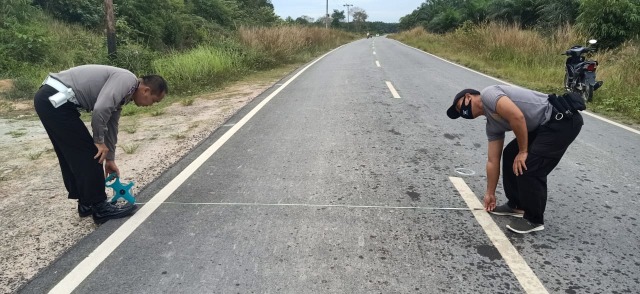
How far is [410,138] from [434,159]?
3.19 ft

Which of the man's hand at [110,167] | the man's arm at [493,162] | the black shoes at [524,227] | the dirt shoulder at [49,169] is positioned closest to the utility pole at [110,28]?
the dirt shoulder at [49,169]

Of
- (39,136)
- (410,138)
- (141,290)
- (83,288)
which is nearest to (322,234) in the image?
(141,290)

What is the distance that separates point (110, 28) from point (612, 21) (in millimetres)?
16239

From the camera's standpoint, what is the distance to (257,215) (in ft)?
11.8

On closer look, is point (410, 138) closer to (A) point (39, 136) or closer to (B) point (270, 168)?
(B) point (270, 168)

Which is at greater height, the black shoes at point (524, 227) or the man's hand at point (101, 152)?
the man's hand at point (101, 152)

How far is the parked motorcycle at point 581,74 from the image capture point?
29.0ft

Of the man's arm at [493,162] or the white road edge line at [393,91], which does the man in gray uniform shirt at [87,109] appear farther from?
the white road edge line at [393,91]

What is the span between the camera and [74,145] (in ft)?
10.9

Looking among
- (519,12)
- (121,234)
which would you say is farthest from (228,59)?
(519,12)

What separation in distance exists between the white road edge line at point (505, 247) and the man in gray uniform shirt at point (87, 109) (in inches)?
106

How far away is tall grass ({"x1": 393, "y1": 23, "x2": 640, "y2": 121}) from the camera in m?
9.15

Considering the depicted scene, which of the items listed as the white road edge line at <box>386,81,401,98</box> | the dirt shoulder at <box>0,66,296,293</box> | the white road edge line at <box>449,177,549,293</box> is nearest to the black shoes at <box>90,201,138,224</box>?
the dirt shoulder at <box>0,66,296,293</box>

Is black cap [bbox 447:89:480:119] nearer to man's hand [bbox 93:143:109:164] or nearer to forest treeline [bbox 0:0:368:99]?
man's hand [bbox 93:143:109:164]
